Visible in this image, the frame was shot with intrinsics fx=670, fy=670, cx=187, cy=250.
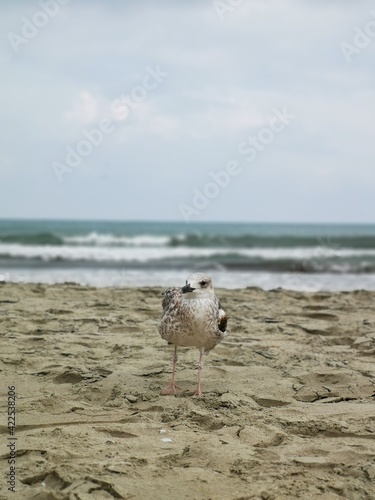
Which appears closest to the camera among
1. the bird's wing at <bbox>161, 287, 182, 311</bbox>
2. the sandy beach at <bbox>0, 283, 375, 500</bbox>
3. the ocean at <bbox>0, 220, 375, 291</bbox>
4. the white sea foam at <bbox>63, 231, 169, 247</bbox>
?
the sandy beach at <bbox>0, 283, 375, 500</bbox>

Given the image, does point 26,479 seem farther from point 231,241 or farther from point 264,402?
point 231,241

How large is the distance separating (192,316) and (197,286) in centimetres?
21

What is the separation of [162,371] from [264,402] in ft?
3.26

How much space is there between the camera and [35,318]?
6.62 metres

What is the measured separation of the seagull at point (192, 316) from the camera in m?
4.50

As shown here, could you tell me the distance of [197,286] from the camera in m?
4.47

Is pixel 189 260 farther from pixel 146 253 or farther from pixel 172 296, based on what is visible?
pixel 172 296

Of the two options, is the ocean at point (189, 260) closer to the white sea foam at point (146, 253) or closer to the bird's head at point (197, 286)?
the white sea foam at point (146, 253)

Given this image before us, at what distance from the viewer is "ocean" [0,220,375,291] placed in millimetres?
14102

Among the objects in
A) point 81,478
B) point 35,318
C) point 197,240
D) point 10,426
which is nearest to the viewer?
point 81,478

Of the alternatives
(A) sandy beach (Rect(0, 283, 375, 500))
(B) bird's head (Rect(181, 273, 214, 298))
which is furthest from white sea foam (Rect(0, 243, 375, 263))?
(B) bird's head (Rect(181, 273, 214, 298))

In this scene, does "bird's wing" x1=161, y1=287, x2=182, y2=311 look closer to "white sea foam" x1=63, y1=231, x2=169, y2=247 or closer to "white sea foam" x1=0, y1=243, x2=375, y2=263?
"white sea foam" x1=0, y1=243, x2=375, y2=263

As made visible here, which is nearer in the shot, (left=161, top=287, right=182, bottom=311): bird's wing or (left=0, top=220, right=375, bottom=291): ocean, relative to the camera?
(left=161, top=287, right=182, bottom=311): bird's wing

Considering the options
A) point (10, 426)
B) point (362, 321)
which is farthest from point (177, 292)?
point (362, 321)
